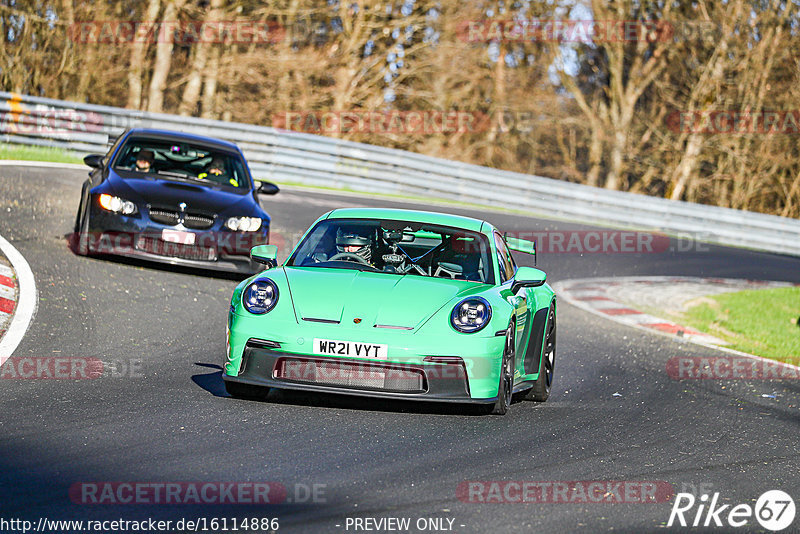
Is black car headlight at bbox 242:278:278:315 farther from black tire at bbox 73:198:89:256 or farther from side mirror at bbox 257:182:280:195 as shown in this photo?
side mirror at bbox 257:182:280:195

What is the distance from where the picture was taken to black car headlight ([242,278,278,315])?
22.1 feet

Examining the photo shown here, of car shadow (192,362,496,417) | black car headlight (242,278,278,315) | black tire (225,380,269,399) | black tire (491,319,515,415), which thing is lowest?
car shadow (192,362,496,417)

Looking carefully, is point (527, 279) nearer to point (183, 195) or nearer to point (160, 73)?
point (183, 195)

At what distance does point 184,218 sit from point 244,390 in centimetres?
496

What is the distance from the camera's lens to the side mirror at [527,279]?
7438 mm

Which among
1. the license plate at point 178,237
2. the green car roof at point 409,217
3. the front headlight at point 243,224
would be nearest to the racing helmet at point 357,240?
the green car roof at point 409,217

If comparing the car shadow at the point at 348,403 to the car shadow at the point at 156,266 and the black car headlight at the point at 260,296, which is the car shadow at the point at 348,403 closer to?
the black car headlight at the point at 260,296

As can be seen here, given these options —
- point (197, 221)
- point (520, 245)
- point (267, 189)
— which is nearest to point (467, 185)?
point (267, 189)

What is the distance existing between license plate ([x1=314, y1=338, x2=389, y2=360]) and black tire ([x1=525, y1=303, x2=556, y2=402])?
5.91 ft

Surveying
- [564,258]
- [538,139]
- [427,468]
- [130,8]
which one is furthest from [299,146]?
[538,139]

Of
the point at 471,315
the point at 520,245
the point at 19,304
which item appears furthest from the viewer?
the point at 19,304

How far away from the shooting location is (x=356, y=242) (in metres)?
7.80

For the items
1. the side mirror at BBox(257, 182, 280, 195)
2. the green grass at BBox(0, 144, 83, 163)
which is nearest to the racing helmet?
the side mirror at BBox(257, 182, 280, 195)

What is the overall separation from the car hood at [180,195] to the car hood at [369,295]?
4.74m
